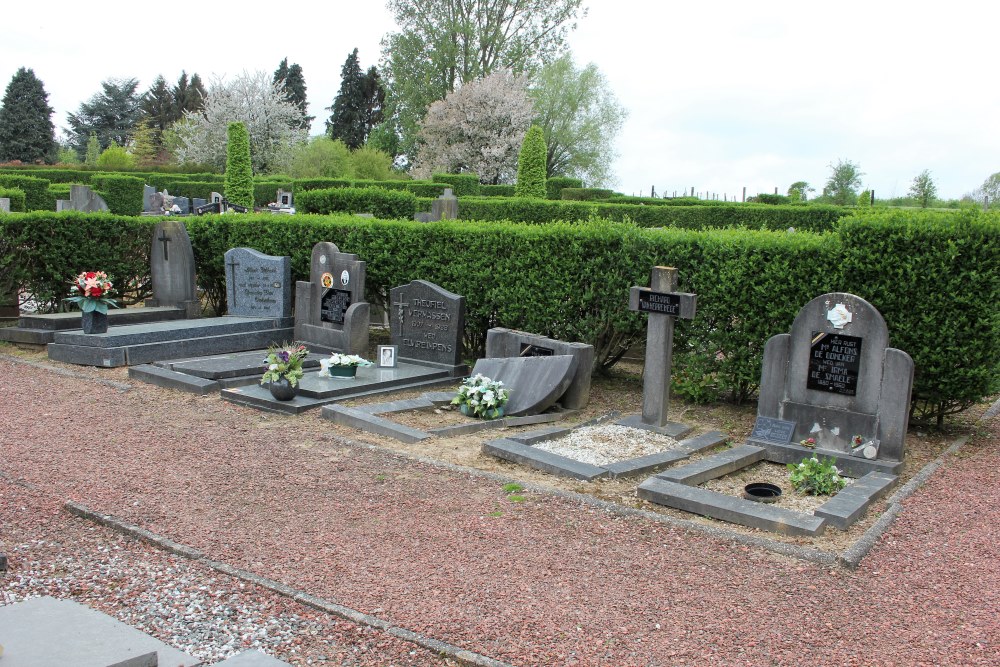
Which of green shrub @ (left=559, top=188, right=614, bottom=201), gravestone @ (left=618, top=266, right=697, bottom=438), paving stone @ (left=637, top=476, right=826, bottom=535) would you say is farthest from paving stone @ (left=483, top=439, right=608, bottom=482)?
green shrub @ (left=559, top=188, right=614, bottom=201)

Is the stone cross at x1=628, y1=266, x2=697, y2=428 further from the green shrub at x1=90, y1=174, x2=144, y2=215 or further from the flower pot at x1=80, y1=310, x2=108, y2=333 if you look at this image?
the green shrub at x1=90, y1=174, x2=144, y2=215

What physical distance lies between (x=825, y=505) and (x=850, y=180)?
46.9 m

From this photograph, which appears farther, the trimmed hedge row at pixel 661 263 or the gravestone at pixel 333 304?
the gravestone at pixel 333 304

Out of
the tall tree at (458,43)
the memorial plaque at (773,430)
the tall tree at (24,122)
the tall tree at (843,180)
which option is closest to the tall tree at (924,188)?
the tall tree at (843,180)

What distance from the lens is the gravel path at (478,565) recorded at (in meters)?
4.25

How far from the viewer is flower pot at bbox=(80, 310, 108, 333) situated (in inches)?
444

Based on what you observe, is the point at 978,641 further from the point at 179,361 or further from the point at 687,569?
the point at 179,361

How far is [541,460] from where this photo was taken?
7.20 meters

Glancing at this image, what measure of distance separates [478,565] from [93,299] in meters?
8.11

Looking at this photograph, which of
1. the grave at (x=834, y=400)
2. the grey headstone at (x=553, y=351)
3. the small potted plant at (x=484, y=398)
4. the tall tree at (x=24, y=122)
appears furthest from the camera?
the tall tree at (x=24, y=122)

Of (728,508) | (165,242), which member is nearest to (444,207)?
(165,242)

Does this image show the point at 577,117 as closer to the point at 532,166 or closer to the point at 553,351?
the point at 532,166

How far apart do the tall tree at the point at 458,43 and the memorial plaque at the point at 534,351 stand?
131ft

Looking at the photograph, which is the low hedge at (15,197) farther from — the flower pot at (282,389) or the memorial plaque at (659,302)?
the memorial plaque at (659,302)
